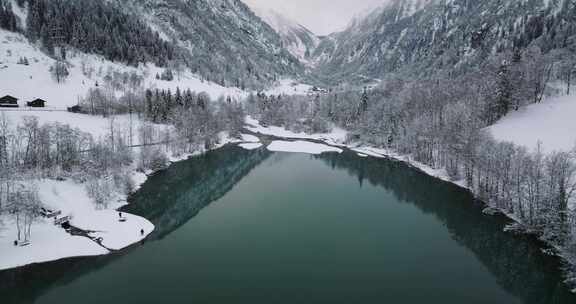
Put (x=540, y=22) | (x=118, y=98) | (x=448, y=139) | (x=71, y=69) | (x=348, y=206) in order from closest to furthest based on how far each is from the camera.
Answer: (x=348, y=206) < (x=448, y=139) < (x=118, y=98) < (x=71, y=69) < (x=540, y=22)

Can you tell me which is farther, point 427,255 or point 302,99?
point 302,99

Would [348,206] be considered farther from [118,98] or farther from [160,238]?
[118,98]

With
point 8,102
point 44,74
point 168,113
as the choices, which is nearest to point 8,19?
point 44,74

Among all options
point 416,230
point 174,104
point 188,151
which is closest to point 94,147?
point 188,151

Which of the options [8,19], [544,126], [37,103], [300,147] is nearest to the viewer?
[544,126]

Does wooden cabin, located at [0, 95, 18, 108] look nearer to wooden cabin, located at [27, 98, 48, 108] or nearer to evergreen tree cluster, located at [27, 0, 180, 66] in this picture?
wooden cabin, located at [27, 98, 48, 108]

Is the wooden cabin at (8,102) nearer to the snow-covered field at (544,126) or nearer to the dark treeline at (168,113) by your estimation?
the dark treeline at (168,113)

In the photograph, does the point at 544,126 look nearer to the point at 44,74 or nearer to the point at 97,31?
the point at 44,74
